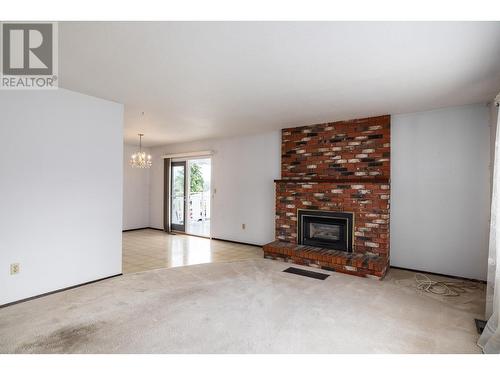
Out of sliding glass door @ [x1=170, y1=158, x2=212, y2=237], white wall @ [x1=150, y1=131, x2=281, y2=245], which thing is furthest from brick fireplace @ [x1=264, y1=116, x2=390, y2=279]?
sliding glass door @ [x1=170, y1=158, x2=212, y2=237]

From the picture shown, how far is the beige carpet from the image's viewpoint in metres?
2.10

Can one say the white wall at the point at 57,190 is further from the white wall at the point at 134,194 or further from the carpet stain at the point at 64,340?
the white wall at the point at 134,194

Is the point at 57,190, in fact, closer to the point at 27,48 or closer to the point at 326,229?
the point at 27,48

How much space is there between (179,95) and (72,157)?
146cm

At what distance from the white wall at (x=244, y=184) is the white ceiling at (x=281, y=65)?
1537 millimetres

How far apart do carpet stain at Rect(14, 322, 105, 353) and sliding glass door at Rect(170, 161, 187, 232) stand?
4869 millimetres

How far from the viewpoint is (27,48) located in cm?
218

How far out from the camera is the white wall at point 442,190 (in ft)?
11.9

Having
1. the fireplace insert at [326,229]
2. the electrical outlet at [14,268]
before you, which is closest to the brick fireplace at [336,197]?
the fireplace insert at [326,229]

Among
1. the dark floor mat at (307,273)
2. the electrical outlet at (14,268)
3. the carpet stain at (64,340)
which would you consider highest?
the electrical outlet at (14,268)

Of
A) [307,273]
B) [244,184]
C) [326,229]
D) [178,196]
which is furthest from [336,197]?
[178,196]
